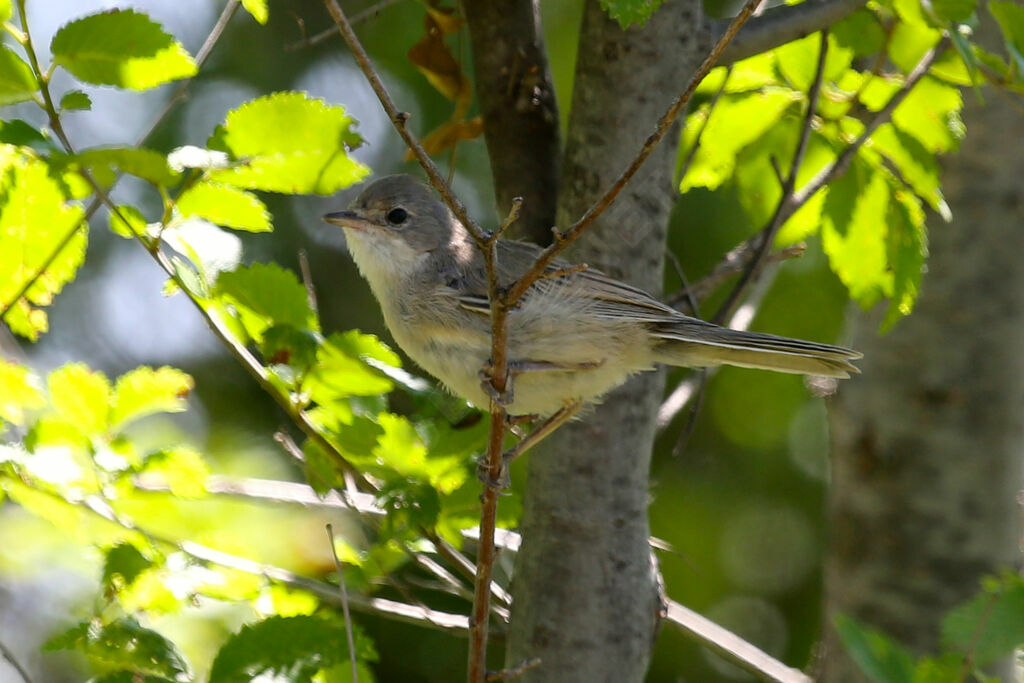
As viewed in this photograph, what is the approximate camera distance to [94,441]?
272 centimetres

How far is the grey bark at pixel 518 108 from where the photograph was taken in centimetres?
355

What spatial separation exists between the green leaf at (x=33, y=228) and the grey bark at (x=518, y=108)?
4.79 feet

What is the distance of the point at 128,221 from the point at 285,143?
40cm

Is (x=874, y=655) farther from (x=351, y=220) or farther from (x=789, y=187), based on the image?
(x=351, y=220)

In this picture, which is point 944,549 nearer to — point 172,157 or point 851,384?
point 851,384

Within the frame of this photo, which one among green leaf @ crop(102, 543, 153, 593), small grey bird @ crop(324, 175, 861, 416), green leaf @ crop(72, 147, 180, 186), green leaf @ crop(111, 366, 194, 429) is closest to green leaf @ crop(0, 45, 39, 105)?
green leaf @ crop(72, 147, 180, 186)

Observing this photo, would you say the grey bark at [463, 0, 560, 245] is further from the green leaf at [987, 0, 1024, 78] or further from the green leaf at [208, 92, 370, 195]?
the green leaf at [987, 0, 1024, 78]

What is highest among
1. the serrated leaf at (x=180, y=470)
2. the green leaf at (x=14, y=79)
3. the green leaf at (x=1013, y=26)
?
the green leaf at (x=1013, y=26)

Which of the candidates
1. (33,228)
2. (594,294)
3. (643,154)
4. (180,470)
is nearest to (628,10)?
(643,154)

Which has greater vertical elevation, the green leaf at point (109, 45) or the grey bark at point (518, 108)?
the grey bark at point (518, 108)

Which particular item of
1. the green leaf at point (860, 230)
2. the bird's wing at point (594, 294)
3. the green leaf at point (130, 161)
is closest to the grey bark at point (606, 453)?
the bird's wing at point (594, 294)

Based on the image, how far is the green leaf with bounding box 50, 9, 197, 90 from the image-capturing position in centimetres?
235

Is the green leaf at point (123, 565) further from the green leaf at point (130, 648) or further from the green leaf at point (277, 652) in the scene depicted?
the green leaf at point (277, 652)

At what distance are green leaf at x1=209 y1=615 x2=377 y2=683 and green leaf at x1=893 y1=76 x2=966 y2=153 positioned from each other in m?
2.34
